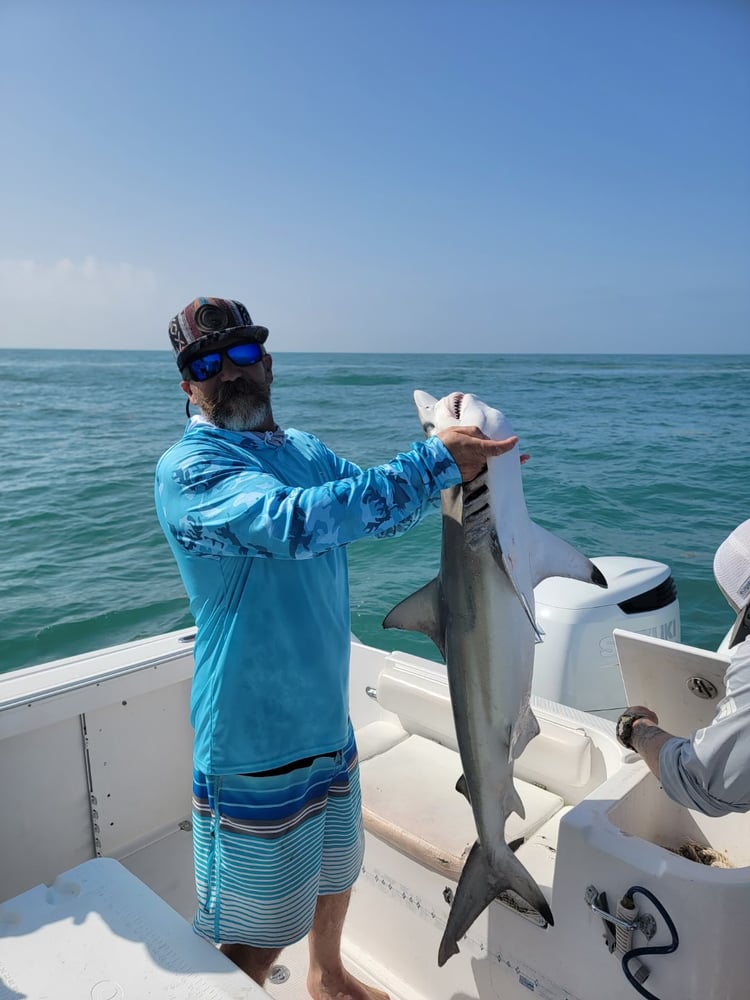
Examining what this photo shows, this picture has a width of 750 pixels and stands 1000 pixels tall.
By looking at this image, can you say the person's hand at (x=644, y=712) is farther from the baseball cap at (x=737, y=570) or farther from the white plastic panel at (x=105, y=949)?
the white plastic panel at (x=105, y=949)

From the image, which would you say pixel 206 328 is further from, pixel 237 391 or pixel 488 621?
pixel 488 621

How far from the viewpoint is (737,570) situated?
2111 mm

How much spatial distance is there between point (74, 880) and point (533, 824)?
6.14 ft

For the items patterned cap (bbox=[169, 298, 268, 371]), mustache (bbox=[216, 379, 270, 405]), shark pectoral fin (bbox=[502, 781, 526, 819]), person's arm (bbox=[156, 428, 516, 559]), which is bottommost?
shark pectoral fin (bbox=[502, 781, 526, 819])

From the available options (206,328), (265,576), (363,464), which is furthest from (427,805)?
(363,464)

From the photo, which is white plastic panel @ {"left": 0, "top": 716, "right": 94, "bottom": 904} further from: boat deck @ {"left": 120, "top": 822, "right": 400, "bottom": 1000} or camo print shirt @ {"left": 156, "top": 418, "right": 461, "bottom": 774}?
camo print shirt @ {"left": 156, "top": 418, "right": 461, "bottom": 774}

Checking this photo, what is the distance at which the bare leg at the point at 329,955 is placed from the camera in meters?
2.65

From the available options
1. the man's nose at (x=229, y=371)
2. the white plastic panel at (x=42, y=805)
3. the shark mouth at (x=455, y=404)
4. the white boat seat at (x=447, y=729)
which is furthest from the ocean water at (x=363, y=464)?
the shark mouth at (x=455, y=404)

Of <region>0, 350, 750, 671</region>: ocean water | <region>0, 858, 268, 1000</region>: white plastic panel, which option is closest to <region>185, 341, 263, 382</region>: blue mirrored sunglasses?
<region>0, 858, 268, 1000</region>: white plastic panel

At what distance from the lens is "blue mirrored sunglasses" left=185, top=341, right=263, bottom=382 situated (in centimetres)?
236

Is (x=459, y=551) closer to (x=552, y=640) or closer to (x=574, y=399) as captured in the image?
(x=552, y=640)

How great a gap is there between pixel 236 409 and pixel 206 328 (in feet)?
0.94

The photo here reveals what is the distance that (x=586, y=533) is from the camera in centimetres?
1356

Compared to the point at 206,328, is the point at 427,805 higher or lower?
lower
